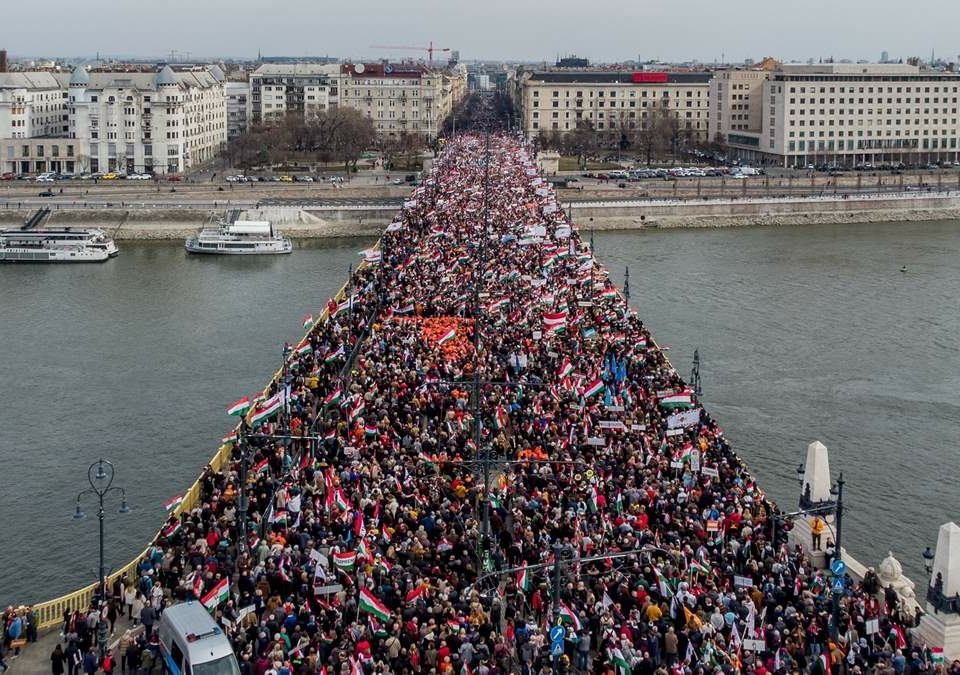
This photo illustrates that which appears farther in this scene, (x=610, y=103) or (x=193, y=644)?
(x=610, y=103)

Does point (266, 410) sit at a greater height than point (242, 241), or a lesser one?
lesser

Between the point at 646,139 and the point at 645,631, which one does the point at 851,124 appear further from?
the point at 645,631

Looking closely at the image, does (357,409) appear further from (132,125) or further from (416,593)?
(132,125)

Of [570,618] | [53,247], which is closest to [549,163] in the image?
[53,247]

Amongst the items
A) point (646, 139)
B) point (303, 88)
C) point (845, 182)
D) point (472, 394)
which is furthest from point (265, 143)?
point (472, 394)

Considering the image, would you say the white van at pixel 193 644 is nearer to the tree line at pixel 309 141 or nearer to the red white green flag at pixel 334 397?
the red white green flag at pixel 334 397

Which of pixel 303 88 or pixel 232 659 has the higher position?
pixel 303 88
